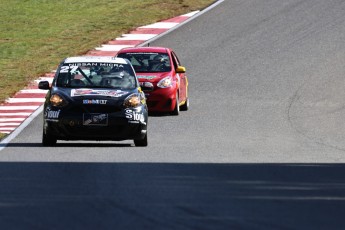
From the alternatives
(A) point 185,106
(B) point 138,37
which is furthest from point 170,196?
(B) point 138,37

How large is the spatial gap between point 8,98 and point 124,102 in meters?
9.48

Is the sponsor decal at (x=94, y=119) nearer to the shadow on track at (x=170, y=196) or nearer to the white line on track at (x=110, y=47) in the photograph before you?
the shadow on track at (x=170, y=196)

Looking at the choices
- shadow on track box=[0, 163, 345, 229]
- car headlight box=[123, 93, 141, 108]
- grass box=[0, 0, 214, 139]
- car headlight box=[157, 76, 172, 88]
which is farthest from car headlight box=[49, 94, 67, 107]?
grass box=[0, 0, 214, 139]

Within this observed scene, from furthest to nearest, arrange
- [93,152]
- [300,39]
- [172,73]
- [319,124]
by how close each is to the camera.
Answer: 1. [300,39]
2. [172,73]
3. [319,124]
4. [93,152]

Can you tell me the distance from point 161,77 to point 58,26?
593 inches

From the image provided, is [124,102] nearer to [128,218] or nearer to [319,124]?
Result: [319,124]

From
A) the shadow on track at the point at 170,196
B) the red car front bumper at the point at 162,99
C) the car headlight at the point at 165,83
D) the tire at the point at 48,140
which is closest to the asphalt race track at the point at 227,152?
the shadow on track at the point at 170,196

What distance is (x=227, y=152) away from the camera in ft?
60.6

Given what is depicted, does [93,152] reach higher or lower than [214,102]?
higher

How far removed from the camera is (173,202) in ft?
38.3

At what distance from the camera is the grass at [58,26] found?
34125 mm

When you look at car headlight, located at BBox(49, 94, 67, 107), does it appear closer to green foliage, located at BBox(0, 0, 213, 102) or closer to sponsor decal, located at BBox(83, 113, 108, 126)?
sponsor decal, located at BBox(83, 113, 108, 126)

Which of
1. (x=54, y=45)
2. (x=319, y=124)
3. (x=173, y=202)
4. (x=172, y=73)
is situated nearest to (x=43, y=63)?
(x=54, y=45)

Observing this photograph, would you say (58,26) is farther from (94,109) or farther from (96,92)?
(94,109)
